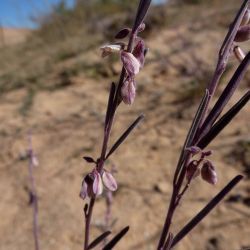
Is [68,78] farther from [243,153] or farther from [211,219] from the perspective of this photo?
[211,219]

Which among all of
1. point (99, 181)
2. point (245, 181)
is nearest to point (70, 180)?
point (245, 181)

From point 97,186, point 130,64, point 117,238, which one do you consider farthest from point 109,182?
point 130,64

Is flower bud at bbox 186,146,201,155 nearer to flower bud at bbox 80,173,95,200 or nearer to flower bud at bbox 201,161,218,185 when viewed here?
flower bud at bbox 201,161,218,185

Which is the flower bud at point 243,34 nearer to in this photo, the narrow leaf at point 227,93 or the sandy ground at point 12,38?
the narrow leaf at point 227,93

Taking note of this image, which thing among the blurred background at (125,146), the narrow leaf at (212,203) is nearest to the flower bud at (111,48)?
the narrow leaf at (212,203)

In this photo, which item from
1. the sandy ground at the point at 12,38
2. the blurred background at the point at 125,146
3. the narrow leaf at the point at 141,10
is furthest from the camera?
the sandy ground at the point at 12,38

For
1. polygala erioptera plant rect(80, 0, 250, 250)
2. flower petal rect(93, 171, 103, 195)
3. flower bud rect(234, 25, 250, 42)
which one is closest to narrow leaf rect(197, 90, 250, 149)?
polygala erioptera plant rect(80, 0, 250, 250)
